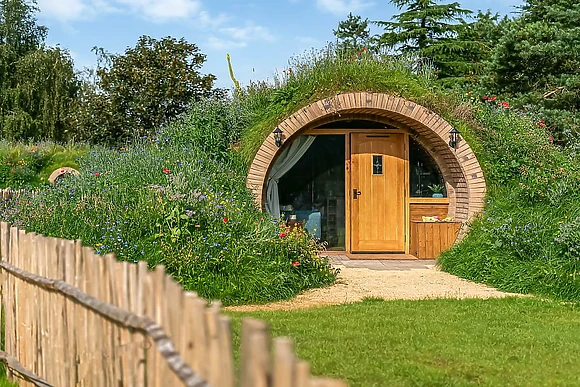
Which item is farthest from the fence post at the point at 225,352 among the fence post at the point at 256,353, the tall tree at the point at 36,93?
the tall tree at the point at 36,93

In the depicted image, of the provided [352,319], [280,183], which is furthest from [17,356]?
[280,183]

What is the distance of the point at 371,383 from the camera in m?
4.27

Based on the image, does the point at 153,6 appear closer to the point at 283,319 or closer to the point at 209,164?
the point at 209,164

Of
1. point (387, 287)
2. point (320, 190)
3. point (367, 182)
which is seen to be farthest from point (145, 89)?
point (387, 287)

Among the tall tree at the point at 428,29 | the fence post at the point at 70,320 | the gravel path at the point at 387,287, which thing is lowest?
the gravel path at the point at 387,287

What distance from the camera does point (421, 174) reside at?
12.0m

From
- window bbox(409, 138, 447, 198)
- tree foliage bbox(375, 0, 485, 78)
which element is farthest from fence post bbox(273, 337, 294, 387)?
tree foliage bbox(375, 0, 485, 78)

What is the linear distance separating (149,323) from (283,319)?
11.9 ft

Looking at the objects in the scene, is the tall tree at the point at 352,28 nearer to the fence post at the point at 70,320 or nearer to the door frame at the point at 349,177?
the door frame at the point at 349,177

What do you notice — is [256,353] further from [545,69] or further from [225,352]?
[545,69]

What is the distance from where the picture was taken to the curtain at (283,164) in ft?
38.1

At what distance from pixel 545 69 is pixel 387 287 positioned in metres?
10.1

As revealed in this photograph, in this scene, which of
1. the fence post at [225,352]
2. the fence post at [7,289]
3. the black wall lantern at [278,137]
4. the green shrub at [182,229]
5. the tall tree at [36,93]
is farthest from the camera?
the tall tree at [36,93]

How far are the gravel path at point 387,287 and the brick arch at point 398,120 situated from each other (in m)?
1.52
